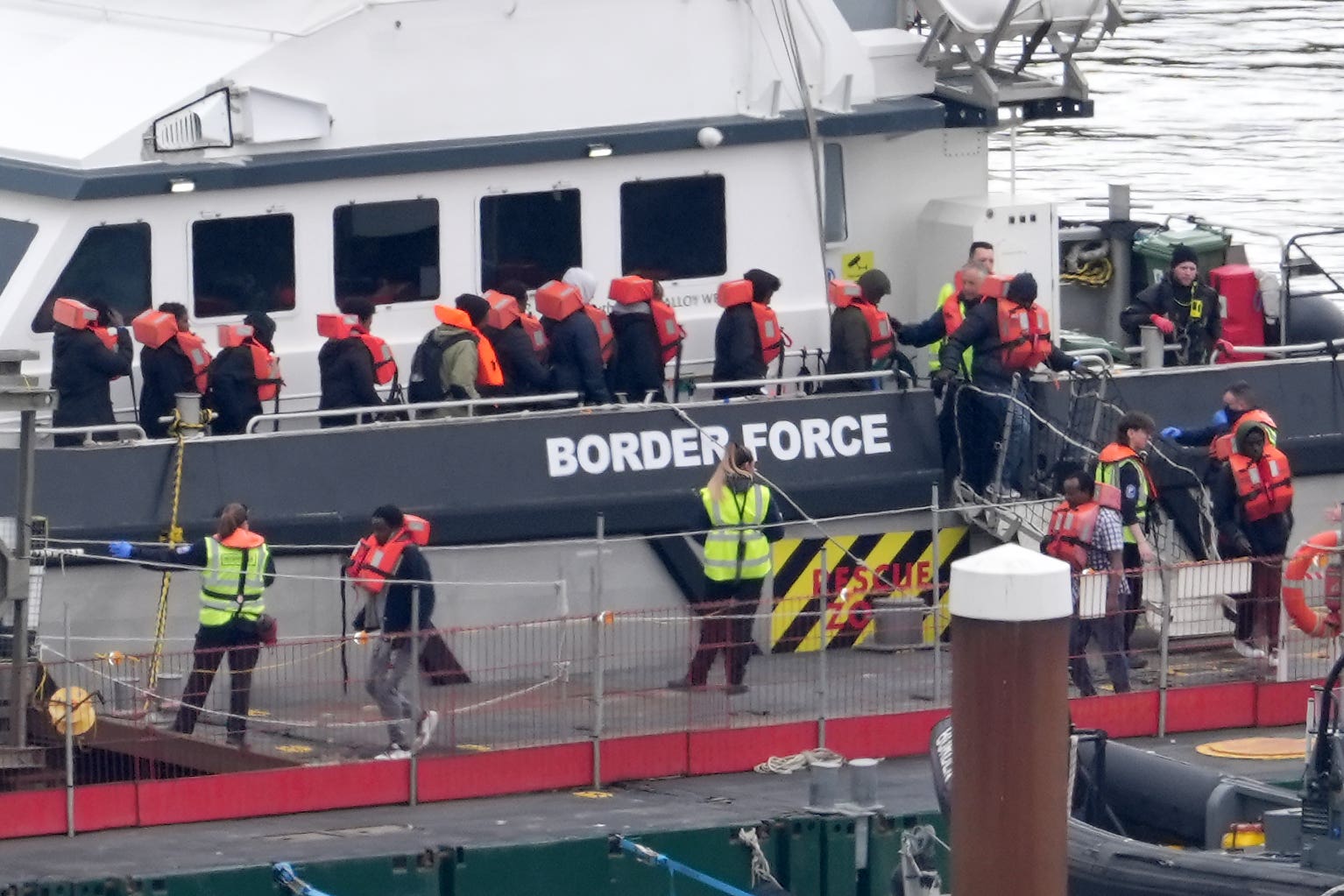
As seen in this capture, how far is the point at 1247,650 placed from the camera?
12.4 m

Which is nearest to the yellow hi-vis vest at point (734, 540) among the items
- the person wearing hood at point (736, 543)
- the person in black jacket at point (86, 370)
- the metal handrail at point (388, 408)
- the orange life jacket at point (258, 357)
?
the person wearing hood at point (736, 543)

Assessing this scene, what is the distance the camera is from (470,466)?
478 inches

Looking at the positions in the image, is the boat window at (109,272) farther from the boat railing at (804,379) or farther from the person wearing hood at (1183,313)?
the person wearing hood at (1183,313)

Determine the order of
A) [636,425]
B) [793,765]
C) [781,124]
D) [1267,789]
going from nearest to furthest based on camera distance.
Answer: [1267,789] < [793,765] < [636,425] < [781,124]

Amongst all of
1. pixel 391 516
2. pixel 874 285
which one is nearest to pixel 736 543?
pixel 391 516

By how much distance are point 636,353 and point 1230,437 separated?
287 cm

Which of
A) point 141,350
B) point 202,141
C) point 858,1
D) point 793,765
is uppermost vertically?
point 858,1

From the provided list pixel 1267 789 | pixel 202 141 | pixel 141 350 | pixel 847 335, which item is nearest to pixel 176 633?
pixel 141 350

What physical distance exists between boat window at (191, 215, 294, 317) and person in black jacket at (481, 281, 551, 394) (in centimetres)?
99

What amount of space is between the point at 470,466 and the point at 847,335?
2173 millimetres

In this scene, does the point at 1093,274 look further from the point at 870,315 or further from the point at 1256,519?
the point at 1256,519

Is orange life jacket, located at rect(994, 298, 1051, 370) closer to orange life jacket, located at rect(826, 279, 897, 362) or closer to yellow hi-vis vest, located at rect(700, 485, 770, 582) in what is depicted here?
orange life jacket, located at rect(826, 279, 897, 362)

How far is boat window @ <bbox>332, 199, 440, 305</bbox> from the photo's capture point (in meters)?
12.6

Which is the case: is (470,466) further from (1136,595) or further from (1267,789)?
(1267,789)
